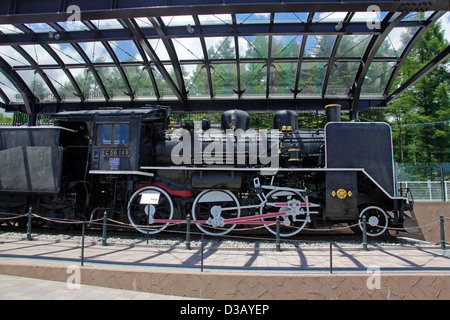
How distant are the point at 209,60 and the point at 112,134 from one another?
21.5 ft

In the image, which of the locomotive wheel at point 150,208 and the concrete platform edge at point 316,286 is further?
the locomotive wheel at point 150,208

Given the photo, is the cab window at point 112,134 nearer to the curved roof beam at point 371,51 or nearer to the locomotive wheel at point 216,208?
the locomotive wheel at point 216,208

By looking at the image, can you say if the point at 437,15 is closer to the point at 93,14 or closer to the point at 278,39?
the point at 278,39

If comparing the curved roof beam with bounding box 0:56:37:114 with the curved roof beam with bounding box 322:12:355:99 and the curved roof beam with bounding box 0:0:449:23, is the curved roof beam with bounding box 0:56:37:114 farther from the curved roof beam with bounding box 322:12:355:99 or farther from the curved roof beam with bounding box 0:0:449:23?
the curved roof beam with bounding box 322:12:355:99

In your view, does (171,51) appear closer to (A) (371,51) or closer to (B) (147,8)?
(B) (147,8)

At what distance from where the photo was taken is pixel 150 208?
27.9 feet

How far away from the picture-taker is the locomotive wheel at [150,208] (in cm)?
840

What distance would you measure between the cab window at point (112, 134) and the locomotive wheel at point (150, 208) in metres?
1.57

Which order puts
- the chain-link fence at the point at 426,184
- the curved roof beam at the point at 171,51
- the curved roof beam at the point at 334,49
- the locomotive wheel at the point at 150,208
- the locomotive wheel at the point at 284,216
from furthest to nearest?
the chain-link fence at the point at 426,184 → the curved roof beam at the point at 171,51 → the curved roof beam at the point at 334,49 → the locomotive wheel at the point at 150,208 → the locomotive wheel at the point at 284,216

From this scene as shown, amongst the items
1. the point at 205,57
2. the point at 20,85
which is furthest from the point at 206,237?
the point at 20,85

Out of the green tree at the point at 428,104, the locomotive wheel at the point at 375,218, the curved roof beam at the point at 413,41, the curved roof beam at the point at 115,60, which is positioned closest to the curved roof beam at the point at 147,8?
the curved roof beam at the point at 115,60

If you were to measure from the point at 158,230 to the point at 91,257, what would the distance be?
251 centimetres

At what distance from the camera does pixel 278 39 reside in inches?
496

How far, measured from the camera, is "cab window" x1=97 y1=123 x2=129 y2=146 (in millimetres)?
8633
